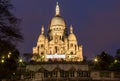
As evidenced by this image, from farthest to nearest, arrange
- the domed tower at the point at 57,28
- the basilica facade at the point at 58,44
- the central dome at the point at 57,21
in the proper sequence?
the central dome at the point at 57,21
the domed tower at the point at 57,28
the basilica facade at the point at 58,44

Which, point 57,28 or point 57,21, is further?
point 57,21

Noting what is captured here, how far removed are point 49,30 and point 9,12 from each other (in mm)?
150598

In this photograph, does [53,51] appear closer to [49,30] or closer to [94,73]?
[49,30]

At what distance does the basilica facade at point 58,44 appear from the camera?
162 m

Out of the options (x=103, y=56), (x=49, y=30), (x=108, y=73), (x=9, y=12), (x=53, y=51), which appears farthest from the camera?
(x=49, y=30)

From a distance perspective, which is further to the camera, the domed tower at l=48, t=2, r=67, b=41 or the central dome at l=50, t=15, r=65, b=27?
the central dome at l=50, t=15, r=65, b=27

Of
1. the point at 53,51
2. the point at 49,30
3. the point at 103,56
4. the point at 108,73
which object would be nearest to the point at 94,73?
the point at 108,73

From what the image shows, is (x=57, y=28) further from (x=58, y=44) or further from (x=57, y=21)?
(x=58, y=44)

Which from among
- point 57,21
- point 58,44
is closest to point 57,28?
point 57,21

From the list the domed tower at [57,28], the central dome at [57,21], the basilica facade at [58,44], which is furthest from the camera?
the central dome at [57,21]

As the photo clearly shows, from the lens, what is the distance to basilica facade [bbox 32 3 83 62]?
6384 inches

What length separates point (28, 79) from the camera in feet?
190

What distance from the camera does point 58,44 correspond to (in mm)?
167000

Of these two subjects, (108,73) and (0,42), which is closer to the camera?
(0,42)
